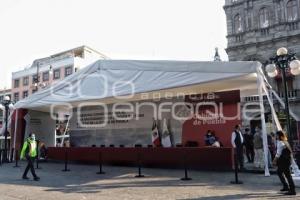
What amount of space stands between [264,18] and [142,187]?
29274 millimetres

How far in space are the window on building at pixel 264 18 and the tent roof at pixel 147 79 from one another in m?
19.9

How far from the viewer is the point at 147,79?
14312 mm

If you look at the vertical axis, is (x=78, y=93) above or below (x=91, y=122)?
above

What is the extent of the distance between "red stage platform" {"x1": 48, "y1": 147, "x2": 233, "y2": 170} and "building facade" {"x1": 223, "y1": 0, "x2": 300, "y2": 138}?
65.1 feet

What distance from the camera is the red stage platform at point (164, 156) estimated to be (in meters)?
13.4

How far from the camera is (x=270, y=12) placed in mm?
34094

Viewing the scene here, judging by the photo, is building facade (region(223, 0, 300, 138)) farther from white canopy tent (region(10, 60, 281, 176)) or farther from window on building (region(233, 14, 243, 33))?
white canopy tent (region(10, 60, 281, 176))

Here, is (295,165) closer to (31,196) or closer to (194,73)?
(194,73)

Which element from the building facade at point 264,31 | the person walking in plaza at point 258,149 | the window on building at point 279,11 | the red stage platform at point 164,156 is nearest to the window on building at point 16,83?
the building facade at point 264,31

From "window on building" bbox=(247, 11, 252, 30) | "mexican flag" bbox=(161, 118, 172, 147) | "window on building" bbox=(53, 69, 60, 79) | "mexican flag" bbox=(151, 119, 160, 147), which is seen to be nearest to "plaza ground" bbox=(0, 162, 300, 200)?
"mexican flag" bbox=(161, 118, 172, 147)

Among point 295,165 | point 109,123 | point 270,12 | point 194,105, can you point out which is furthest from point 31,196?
point 270,12

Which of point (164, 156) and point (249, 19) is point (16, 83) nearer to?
point (249, 19)

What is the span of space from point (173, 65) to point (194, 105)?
338 cm

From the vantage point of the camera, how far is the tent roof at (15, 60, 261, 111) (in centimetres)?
1266
